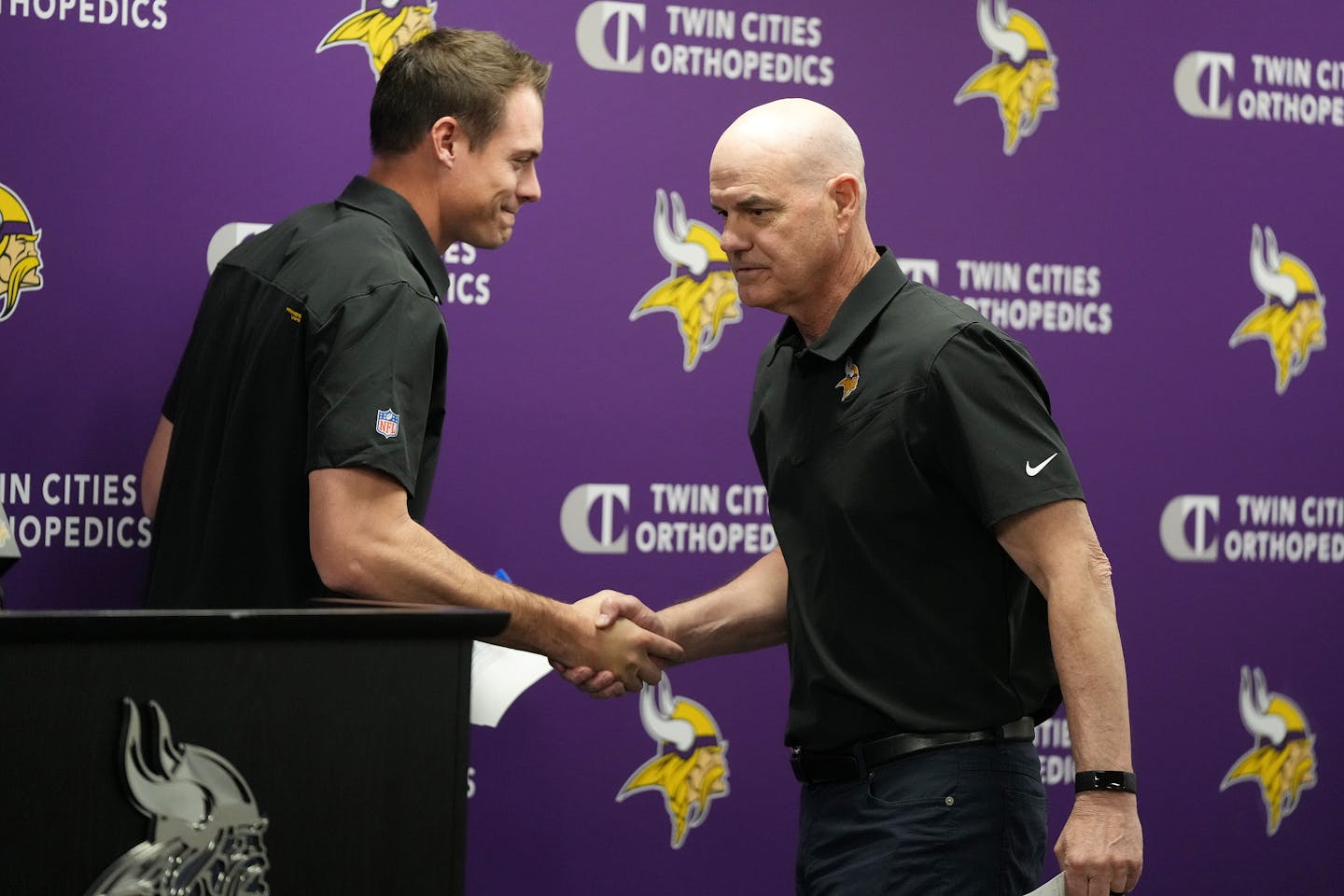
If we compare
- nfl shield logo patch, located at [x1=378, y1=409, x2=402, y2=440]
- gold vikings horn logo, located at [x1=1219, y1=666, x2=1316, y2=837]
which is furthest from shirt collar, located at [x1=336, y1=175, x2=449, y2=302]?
gold vikings horn logo, located at [x1=1219, y1=666, x2=1316, y2=837]

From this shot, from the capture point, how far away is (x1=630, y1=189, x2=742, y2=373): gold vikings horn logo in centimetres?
310

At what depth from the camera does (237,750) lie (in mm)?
1401

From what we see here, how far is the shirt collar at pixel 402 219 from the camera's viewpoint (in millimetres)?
2402

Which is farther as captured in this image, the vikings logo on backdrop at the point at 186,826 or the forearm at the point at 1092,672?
the forearm at the point at 1092,672

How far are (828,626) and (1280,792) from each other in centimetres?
194

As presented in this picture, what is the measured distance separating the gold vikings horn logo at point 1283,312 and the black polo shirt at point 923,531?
5.64 feet

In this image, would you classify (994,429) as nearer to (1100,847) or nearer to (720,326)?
(1100,847)

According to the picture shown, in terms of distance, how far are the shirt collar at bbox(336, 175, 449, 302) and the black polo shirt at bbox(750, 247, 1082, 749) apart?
2.23ft

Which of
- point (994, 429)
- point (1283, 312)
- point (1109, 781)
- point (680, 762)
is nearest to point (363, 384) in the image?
point (994, 429)

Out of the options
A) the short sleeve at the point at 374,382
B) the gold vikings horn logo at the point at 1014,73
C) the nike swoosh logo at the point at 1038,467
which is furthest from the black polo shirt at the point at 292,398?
the gold vikings horn logo at the point at 1014,73

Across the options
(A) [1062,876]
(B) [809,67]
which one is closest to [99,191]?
(B) [809,67]

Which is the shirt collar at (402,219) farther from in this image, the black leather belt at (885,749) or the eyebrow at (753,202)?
the black leather belt at (885,749)

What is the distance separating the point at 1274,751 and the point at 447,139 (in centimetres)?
233

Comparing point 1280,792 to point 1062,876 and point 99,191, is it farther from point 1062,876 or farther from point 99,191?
point 99,191
